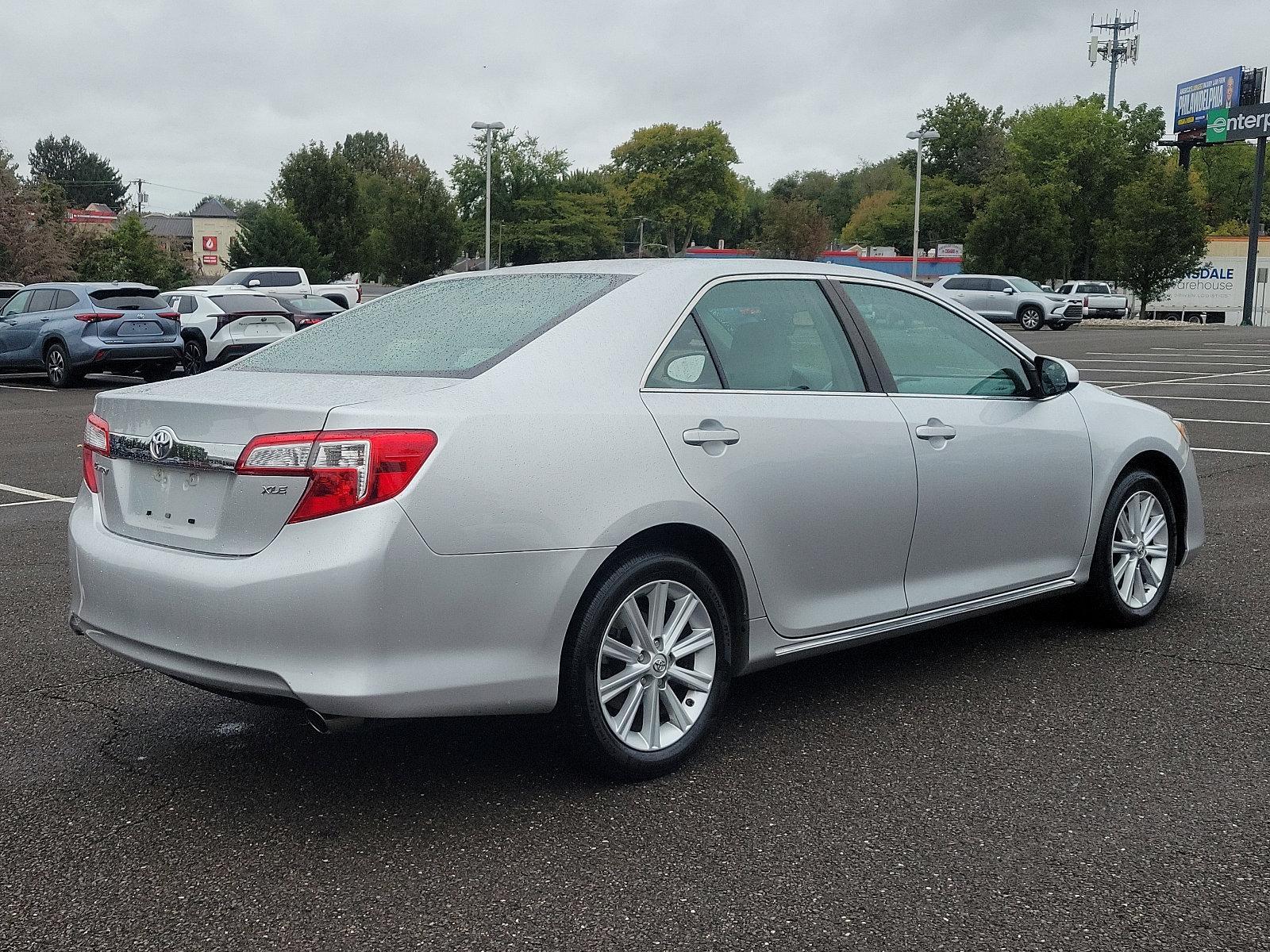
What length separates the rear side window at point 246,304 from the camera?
2297cm

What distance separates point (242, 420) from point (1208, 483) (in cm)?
833

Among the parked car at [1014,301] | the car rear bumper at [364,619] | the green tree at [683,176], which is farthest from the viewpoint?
the green tree at [683,176]

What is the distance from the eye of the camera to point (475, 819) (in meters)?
3.66

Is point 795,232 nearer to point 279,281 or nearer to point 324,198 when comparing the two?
point 324,198

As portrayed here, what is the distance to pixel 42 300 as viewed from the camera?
70.1 feet

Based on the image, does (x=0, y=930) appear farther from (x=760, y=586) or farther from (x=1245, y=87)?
(x=1245, y=87)

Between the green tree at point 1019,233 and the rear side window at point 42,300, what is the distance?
50.6 m

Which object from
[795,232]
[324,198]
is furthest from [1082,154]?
[324,198]

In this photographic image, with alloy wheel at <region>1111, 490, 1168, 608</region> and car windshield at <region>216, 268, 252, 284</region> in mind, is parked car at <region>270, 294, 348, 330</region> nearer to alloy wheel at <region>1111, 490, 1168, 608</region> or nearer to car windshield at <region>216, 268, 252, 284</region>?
car windshield at <region>216, 268, 252, 284</region>

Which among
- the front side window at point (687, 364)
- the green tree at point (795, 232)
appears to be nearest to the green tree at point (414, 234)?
the green tree at point (795, 232)

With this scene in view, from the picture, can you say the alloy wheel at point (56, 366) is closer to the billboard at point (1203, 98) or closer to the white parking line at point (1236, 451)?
the white parking line at point (1236, 451)

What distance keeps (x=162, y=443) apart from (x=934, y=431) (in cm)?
253

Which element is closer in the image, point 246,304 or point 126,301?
point 126,301

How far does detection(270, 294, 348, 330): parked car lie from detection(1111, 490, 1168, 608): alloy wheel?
18.5 m
